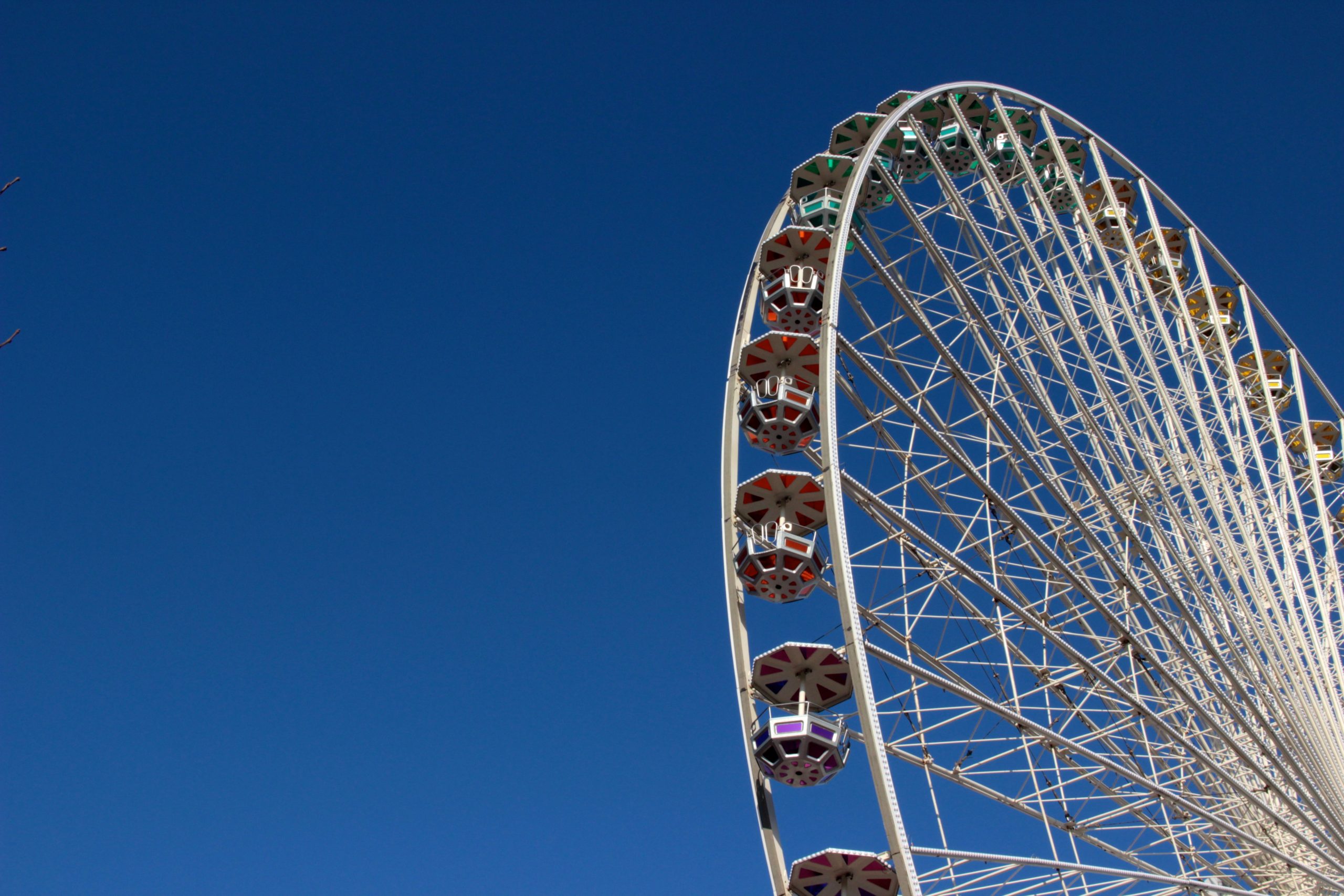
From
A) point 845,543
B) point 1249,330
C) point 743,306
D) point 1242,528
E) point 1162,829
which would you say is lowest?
point 1162,829

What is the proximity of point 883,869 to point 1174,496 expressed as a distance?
12.7m

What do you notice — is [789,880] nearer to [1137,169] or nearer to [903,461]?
[903,461]

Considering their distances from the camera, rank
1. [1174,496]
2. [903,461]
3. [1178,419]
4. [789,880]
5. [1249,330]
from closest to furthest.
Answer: [789,880] < [903,461] < [1178,419] < [1174,496] < [1249,330]

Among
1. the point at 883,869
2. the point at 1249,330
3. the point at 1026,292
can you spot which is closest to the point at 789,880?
the point at 883,869

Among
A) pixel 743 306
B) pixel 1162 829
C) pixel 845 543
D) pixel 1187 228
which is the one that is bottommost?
pixel 1162 829

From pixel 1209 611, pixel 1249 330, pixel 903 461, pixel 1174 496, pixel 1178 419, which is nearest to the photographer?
pixel 903 461

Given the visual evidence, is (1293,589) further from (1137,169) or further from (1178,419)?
(1137,169)

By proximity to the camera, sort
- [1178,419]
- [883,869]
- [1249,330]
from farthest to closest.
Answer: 1. [1249,330]
2. [1178,419]
3. [883,869]

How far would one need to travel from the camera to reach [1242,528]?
20.8 meters

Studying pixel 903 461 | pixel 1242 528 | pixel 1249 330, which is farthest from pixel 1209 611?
pixel 1249 330

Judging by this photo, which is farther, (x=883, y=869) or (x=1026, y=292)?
(x=1026, y=292)

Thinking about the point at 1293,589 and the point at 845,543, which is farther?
the point at 1293,589

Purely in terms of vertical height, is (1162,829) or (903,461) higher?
(903,461)

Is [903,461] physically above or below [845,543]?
Result: above
